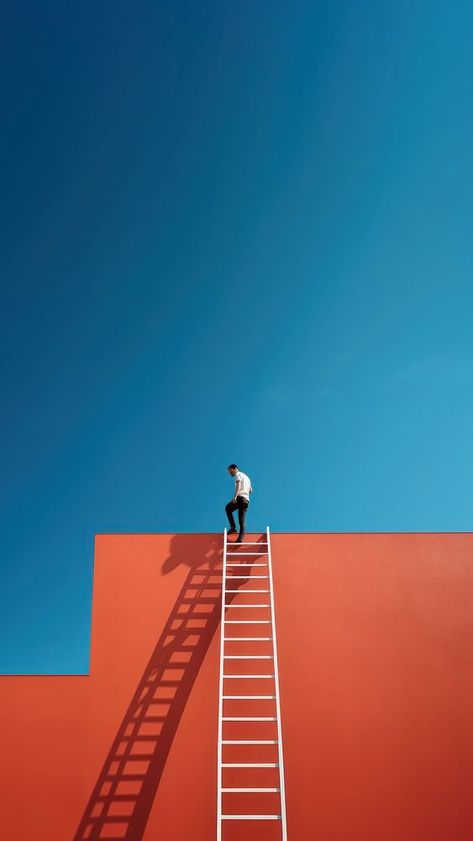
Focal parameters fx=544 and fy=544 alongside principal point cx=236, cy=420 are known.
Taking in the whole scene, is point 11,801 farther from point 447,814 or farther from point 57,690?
point 447,814

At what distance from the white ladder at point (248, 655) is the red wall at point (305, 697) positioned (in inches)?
5.2

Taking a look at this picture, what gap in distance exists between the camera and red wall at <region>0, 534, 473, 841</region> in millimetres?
4711

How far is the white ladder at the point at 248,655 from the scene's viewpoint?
4785 mm

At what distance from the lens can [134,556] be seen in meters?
5.79

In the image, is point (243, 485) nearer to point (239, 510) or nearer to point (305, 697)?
point (239, 510)

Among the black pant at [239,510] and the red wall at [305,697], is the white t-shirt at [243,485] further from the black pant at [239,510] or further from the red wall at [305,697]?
the red wall at [305,697]

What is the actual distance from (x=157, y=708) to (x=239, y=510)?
6.78ft

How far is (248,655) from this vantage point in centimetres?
537

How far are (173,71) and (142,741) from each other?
8281mm

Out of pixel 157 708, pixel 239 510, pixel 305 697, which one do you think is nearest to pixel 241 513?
pixel 239 510

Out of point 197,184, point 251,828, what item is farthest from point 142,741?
point 197,184

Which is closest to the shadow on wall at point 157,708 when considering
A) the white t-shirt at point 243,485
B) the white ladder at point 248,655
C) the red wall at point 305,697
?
the red wall at point 305,697

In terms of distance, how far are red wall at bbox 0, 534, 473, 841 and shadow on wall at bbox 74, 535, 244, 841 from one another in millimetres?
20

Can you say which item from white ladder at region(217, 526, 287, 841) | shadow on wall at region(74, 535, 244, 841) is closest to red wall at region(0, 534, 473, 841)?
shadow on wall at region(74, 535, 244, 841)
